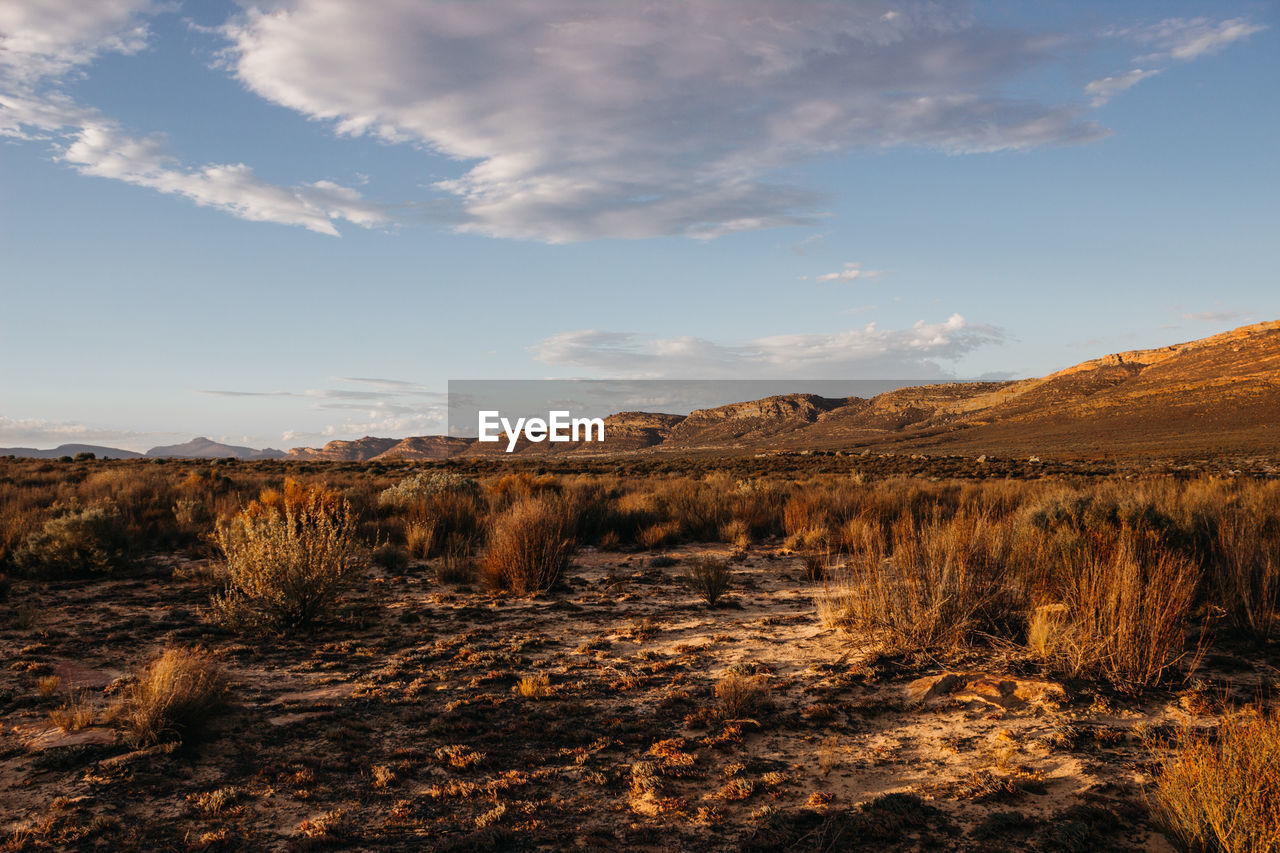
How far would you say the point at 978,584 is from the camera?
6.18 metres

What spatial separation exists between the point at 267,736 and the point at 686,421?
121 m

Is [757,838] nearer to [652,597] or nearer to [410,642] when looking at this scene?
[410,642]

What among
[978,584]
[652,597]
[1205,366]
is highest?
[1205,366]

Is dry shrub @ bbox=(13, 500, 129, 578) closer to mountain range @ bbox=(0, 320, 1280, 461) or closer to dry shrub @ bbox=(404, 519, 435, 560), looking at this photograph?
dry shrub @ bbox=(404, 519, 435, 560)

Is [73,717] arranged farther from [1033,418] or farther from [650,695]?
[1033,418]

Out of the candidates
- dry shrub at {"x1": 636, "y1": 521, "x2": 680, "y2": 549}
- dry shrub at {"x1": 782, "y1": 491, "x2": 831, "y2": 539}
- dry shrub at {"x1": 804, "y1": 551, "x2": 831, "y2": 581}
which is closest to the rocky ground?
dry shrub at {"x1": 804, "y1": 551, "x2": 831, "y2": 581}

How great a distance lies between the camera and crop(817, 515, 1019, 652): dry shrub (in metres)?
5.91

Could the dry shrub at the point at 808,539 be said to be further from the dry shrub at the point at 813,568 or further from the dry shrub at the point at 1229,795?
the dry shrub at the point at 1229,795

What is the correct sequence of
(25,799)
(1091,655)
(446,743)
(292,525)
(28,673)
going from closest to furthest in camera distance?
1. (25,799)
2. (446,743)
3. (1091,655)
4. (28,673)
5. (292,525)

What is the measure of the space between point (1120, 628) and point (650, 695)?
3.57 metres

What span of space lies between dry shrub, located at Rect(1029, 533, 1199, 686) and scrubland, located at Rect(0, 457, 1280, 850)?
0.09ft

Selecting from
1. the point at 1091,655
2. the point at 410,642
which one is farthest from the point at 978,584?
the point at 410,642

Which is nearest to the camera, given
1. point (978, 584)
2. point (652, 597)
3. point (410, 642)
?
point (978, 584)

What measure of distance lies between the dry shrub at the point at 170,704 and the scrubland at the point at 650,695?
2 centimetres
